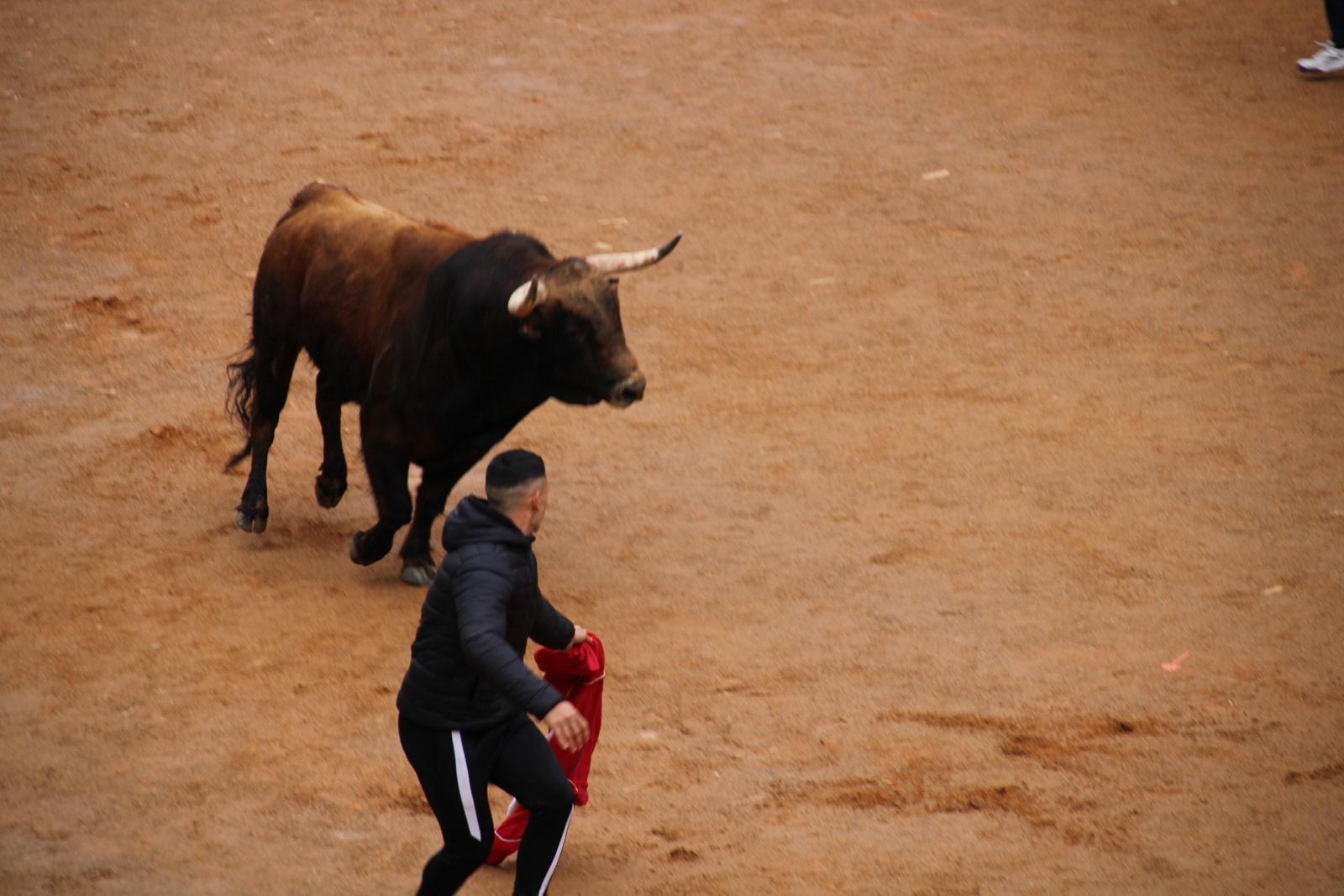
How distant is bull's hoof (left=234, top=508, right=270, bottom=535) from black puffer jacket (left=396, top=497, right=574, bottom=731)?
3.58m

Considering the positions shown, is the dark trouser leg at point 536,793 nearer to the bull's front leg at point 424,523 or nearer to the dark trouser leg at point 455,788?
the dark trouser leg at point 455,788

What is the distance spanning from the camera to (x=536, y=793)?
475 centimetres

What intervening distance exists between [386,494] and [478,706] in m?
3.00

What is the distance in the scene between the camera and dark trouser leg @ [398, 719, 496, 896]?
4.69 meters

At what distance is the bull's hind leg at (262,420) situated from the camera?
26.7ft

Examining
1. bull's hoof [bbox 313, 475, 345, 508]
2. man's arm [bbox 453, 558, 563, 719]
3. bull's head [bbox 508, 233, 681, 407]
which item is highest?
man's arm [bbox 453, 558, 563, 719]

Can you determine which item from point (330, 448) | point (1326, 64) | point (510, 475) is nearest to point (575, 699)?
point (510, 475)

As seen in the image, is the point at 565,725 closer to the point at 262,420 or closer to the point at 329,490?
the point at 329,490

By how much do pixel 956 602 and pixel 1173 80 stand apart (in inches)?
371

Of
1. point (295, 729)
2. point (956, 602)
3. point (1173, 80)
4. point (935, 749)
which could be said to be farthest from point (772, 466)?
point (1173, 80)

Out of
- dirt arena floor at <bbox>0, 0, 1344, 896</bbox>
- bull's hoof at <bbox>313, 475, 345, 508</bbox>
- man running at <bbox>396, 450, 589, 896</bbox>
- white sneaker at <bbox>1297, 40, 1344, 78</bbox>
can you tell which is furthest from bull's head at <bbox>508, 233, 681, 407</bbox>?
white sneaker at <bbox>1297, 40, 1344, 78</bbox>

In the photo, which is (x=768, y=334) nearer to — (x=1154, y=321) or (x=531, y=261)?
(x=1154, y=321)

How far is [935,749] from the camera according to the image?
21.0 ft

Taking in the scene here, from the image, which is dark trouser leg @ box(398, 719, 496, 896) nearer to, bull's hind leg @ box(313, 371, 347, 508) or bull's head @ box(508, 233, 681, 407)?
bull's head @ box(508, 233, 681, 407)
